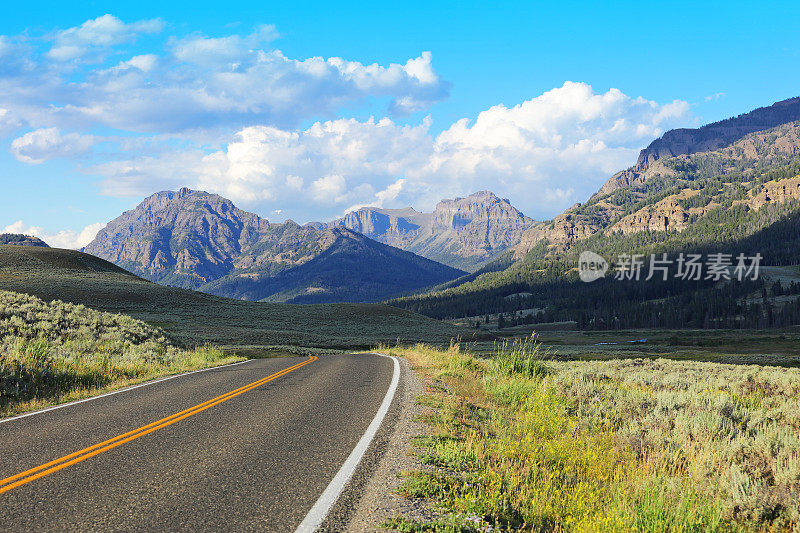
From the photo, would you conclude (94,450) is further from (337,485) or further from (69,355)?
(69,355)

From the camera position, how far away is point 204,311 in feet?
262

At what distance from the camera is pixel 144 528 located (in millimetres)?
4309

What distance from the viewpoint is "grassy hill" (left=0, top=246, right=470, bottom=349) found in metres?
57.7

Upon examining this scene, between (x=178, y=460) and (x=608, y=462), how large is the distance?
6.10 meters

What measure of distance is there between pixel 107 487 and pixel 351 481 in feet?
9.27

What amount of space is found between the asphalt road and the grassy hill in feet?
125

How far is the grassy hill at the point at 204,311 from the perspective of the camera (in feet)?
189

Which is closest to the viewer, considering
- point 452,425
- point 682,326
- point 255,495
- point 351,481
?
point 255,495

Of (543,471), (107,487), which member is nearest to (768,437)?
(543,471)

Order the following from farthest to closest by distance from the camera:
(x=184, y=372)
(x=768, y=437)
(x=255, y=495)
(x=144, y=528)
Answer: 1. (x=184, y=372)
2. (x=768, y=437)
3. (x=255, y=495)
4. (x=144, y=528)

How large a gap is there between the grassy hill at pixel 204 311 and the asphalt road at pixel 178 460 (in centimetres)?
3823

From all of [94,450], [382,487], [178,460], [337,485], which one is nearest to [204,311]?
[94,450]

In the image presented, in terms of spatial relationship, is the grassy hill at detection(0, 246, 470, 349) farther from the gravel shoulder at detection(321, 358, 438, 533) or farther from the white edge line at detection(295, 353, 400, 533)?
the gravel shoulder at detection(321, 358, 438, 533)

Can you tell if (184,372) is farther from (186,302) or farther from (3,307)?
(186,302)
